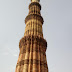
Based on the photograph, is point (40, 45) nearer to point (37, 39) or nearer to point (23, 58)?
point (37, 39)

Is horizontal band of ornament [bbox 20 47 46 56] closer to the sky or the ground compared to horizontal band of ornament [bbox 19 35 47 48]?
closer to the ground

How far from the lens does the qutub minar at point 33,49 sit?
20.9 m

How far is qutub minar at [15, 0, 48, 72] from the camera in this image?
20.9m

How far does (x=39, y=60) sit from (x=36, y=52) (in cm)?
166

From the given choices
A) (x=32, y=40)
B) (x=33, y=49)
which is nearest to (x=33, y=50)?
(x=33, y=49)

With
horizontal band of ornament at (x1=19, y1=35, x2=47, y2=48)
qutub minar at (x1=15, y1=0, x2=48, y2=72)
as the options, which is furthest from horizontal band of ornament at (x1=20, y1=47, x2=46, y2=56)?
horizontal band of ornament at (x1=19, y1=35, x2=47, y2=48)

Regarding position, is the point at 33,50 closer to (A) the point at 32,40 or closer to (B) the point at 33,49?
(B) the point at 33,49

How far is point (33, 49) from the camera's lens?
2317 cm

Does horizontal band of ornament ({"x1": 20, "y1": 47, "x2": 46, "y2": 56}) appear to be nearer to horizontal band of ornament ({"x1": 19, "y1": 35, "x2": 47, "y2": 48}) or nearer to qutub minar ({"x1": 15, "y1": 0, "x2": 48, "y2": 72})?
qutub minar ({"x1": 15, "y1": 0, "x2": 48, "y2": 72})

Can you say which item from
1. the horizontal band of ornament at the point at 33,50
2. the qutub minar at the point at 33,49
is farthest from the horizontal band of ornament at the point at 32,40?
the horizontal band of ornament at the point at 33,50

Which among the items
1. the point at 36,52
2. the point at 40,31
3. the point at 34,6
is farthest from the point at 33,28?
the point at 34,6

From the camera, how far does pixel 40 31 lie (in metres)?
28.0

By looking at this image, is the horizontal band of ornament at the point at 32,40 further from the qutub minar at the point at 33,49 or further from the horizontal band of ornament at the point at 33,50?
the horizontal band of ornament at the point at 33,50

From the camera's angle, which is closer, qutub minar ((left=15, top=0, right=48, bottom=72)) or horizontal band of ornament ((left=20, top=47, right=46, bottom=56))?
qutub minar ((left=15, top=0, right=48, bottom=72))
